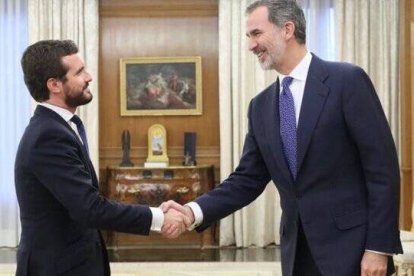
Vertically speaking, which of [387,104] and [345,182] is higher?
[387,104]

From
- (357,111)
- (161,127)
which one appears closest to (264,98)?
(357,111)

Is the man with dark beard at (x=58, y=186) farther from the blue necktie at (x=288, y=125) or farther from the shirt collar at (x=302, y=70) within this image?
the shirt collar at (x=302, y=70)

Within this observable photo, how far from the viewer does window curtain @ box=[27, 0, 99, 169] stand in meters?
8.55

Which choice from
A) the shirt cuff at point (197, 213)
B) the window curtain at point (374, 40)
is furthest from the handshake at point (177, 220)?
the window curtain at point (374, 40)

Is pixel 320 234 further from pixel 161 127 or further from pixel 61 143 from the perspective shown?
pixel 161 127

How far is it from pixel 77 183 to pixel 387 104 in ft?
20.8

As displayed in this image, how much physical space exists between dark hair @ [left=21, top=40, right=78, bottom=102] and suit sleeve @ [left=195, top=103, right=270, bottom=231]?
34.3 inches

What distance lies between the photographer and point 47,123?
279 centimetres

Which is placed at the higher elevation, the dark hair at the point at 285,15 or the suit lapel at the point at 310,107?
the dark hair at the point at 285,15

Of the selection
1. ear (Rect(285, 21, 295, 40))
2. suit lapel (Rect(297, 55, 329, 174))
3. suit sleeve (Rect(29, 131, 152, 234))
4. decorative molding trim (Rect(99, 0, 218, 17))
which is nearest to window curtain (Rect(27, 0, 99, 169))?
decorative molding trim (Rect(99, 0, 218, 17))

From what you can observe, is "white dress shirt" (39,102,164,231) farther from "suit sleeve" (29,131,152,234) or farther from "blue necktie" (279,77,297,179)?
"blue necktie" (279,77,297,179)

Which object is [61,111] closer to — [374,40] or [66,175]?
[66,175]

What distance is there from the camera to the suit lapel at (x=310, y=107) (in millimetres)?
2639

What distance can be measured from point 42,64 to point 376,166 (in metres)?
1.41
